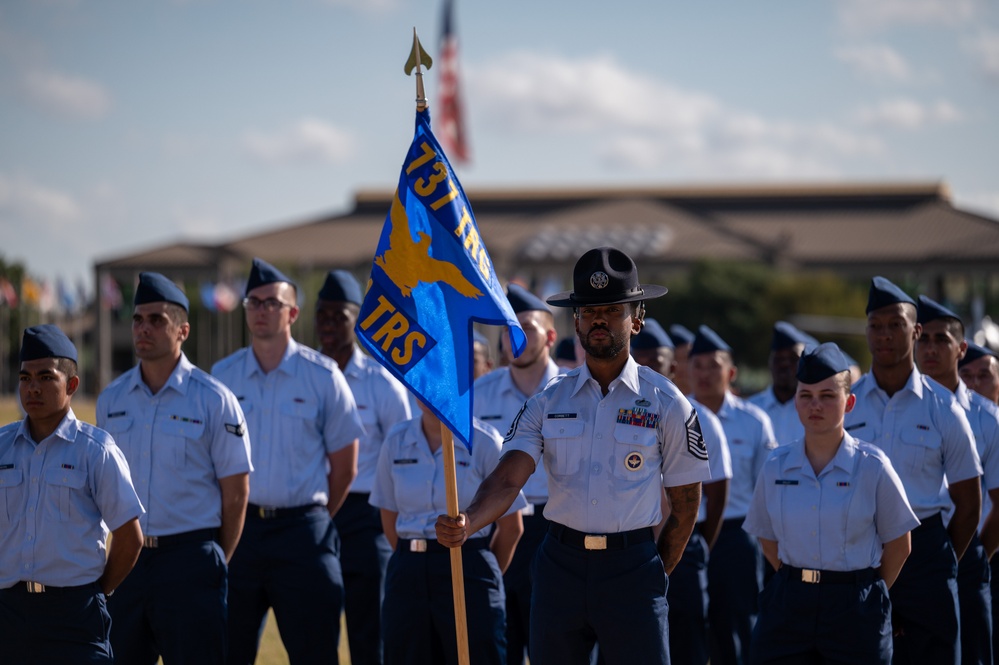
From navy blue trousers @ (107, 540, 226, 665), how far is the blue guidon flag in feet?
5.89

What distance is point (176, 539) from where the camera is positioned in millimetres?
6355

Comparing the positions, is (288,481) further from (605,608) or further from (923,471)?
(923,471)

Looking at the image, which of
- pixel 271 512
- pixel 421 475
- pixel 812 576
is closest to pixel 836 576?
pixel 812 576

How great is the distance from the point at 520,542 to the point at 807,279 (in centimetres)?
6161

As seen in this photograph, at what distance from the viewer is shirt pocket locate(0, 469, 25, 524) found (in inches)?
226

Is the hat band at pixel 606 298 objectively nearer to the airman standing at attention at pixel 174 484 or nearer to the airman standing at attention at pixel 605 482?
the airman standing at attention at pixel 605 482

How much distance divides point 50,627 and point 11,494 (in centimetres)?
63

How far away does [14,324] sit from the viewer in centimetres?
A: 7606

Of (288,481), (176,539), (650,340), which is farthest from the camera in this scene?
(650,340)

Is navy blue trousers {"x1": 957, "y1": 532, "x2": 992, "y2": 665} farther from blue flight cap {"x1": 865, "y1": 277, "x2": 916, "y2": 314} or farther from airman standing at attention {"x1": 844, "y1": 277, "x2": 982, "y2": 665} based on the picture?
blue flight cap {"x1": 865, "y1": 277, "x2": 916, "y2": 314}

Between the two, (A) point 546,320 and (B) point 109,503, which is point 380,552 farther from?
(B) point 109,503

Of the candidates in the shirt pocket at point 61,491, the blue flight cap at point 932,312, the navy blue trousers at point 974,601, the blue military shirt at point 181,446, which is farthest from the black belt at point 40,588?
the blue flight cap at point 932,312

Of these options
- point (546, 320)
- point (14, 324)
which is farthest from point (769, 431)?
point (14, 324)

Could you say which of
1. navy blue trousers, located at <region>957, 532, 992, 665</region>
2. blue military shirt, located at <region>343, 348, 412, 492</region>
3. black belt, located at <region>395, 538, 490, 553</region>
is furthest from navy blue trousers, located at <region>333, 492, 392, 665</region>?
navy blue trousers, located at <region>957, 532, 992, 665</region>
